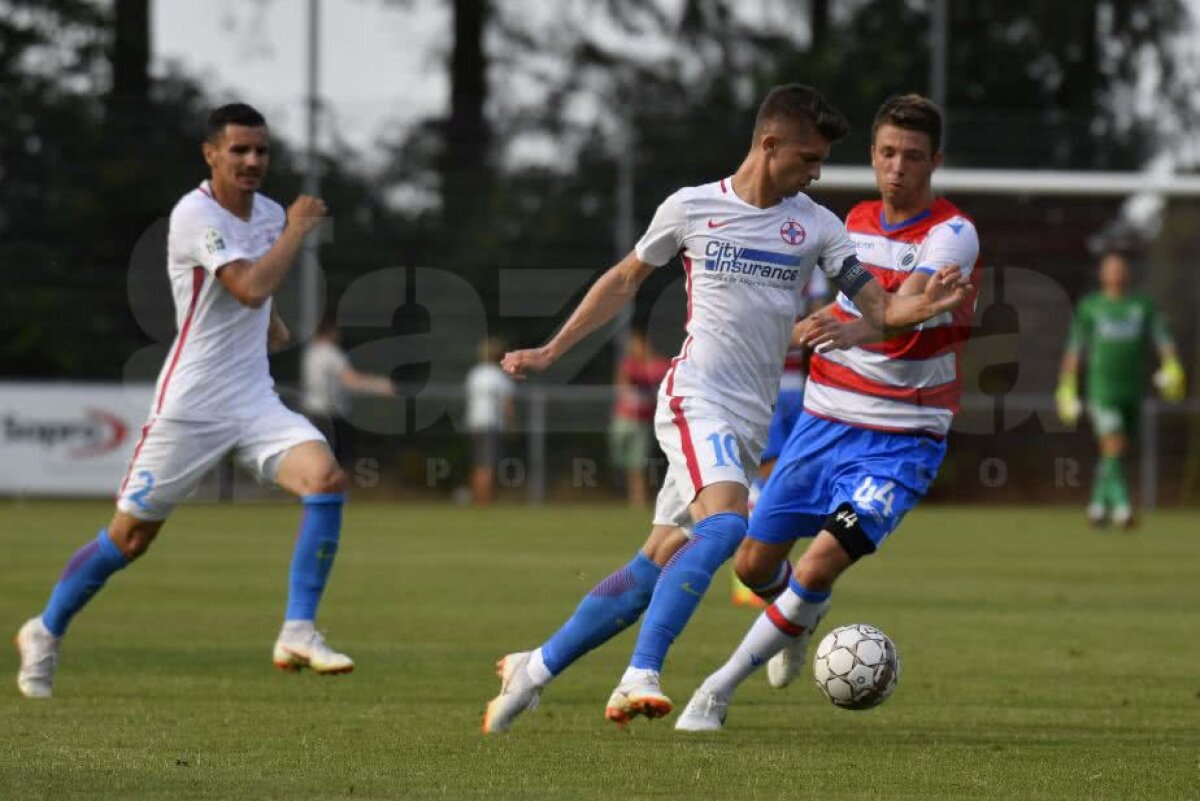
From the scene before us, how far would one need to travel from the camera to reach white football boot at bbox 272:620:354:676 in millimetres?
8031

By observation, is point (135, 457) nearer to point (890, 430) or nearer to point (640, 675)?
point (640, 675)

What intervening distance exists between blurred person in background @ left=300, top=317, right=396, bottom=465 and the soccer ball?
16370mm

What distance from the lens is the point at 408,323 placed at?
25609 millimetres

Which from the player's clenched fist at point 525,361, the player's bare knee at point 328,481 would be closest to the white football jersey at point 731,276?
the player's clenched fist at point 525,361

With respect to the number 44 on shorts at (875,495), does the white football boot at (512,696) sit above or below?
below

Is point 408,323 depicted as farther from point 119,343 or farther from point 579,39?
point 579,39

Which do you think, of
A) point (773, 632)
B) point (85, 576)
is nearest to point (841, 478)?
point (773, 632)

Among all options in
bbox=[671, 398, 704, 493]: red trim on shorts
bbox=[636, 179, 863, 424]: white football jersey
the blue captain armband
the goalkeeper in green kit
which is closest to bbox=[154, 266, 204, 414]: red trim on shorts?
bbox=[636, 179, 863, 424]: white football jersey

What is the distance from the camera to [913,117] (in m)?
7.49

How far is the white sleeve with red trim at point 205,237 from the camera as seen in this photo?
314 inches

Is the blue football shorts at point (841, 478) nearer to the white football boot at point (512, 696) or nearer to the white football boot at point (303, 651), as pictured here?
the white football boot at point (512, 696)

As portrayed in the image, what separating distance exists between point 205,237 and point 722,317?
85.0 inches

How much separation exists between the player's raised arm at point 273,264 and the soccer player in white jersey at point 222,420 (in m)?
0.01

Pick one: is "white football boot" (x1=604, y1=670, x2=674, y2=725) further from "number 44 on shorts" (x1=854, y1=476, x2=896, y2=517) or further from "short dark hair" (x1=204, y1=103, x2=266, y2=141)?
"short dark hair" (x1=204, y1=103, x2=266, y2=141)
